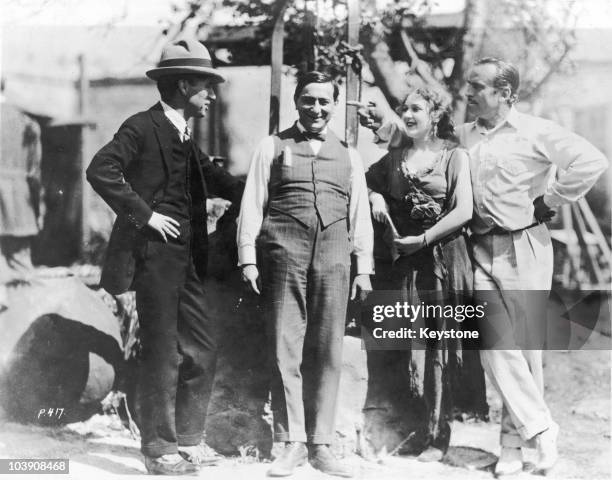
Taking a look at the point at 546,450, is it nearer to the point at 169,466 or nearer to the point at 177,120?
the point at 169,466

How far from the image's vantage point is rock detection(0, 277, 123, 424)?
15.7 feet

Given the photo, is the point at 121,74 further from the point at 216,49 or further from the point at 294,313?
the point at 294,313

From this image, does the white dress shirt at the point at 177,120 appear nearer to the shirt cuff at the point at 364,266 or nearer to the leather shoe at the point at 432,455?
the shirt cuff at the point at 364,266

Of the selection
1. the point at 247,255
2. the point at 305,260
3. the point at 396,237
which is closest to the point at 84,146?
the point at 247,255

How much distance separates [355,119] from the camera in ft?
16.2

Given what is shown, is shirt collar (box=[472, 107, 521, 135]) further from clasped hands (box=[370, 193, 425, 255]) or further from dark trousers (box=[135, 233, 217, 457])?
dark trousers (box=[135, 233, 217, 457])

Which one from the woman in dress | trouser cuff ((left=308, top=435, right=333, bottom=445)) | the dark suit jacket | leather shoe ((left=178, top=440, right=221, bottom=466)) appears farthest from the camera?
the woman in dress

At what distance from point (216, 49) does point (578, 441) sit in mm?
3493

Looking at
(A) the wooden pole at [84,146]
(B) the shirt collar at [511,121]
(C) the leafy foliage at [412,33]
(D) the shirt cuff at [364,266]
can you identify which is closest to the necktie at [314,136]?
(D) the shirt cuff at [364,266]

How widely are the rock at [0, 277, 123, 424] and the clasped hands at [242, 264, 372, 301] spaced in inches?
45.0

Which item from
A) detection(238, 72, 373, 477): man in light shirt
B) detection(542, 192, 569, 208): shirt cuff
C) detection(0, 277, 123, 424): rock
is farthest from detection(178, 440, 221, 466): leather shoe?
detection(542, 192, 569, 208): shirt cuff

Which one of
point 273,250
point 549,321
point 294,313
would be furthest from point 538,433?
point 273,250

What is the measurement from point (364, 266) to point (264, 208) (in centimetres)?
67

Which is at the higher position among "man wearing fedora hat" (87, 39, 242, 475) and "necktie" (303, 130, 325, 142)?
"necktie" (303, 130, 325, 142)
